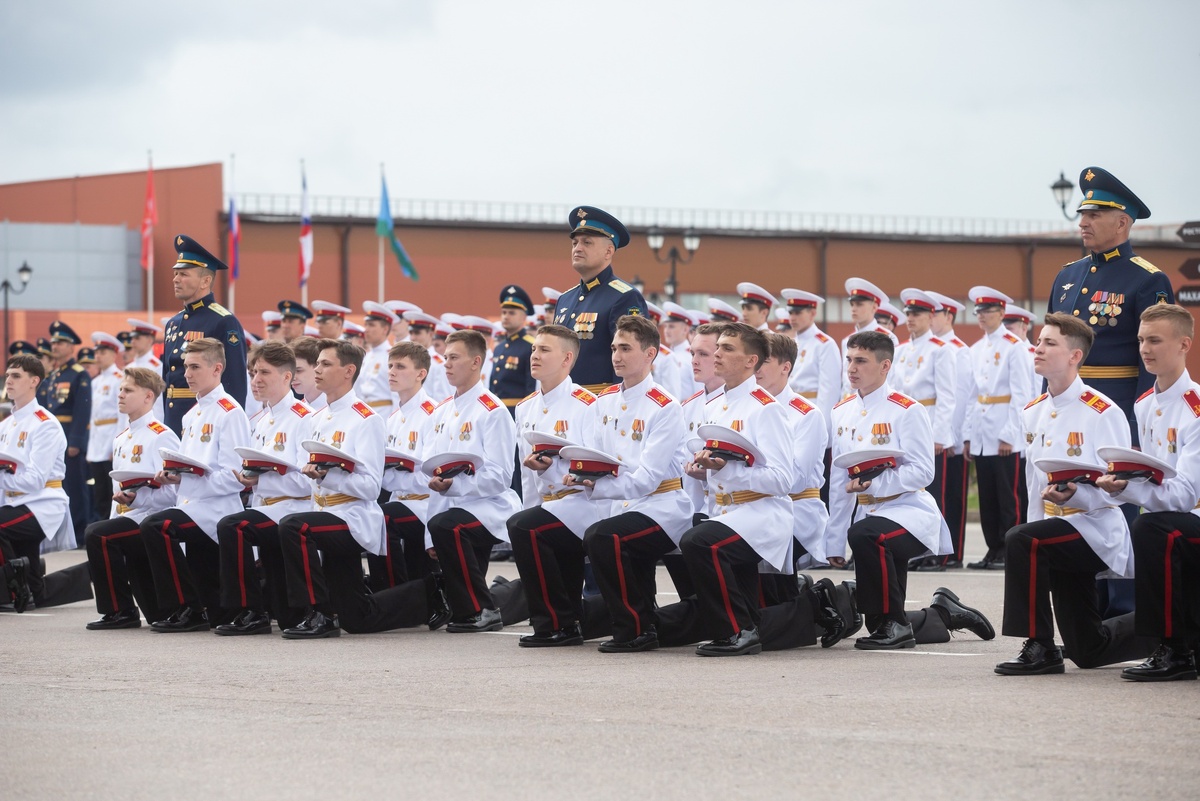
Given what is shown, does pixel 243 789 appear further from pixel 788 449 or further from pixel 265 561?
pixel 265 561

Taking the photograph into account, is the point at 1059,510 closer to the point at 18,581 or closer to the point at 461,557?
the point at 461,557

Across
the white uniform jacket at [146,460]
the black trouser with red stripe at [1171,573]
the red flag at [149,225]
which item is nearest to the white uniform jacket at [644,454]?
the black trouser with red stripe at [1171,573]

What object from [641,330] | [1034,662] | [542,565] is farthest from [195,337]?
[1034,662]

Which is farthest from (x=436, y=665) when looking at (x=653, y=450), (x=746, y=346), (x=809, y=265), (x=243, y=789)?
(x=809, y=265)

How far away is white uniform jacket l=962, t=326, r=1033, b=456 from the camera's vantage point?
1448cm

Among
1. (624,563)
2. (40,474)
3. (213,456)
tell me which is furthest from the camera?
(40,474)

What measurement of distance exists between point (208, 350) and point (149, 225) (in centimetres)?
3476

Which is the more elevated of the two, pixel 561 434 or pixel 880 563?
pixel 561 434

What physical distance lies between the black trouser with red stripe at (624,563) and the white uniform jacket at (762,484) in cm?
43

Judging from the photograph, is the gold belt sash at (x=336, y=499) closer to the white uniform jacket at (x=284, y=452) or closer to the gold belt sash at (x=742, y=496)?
the white uniform jacket at (x=284, y=452)

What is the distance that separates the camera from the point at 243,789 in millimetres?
5141

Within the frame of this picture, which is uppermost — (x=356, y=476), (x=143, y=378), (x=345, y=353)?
(x=345, y=353)

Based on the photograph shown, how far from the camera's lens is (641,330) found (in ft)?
30.5

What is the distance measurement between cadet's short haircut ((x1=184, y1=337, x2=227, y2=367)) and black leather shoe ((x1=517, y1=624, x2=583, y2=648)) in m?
3.03
